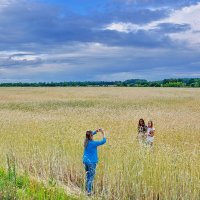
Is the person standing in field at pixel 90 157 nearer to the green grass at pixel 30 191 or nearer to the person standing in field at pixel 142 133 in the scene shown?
the green grass at pixel 30 191

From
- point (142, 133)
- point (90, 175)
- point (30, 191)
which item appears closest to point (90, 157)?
point (90, 175)

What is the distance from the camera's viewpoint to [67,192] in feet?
23.4

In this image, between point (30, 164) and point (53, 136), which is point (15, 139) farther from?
point (30, 164)

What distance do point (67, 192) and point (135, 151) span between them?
1.90 metres

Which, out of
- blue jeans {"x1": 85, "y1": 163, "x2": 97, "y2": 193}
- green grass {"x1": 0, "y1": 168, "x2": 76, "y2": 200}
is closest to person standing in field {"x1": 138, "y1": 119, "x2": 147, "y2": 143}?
blue jeans {"x1": 85, "y1": 163, "x2": 97, "y2": 193}

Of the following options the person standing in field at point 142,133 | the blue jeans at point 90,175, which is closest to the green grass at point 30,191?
the blue jeans at point 90,175

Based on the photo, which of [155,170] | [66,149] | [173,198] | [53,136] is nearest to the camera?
[173,198]

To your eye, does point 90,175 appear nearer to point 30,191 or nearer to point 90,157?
point 90,157

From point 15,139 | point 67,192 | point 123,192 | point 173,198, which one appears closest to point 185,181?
point 173,198

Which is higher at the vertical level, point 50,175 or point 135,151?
point 135,151

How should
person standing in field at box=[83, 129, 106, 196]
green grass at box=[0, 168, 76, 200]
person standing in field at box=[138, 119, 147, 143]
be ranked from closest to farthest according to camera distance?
green grass at box=[0, 168, 76, 200] → person standing in field at box=[83, 129, 106, 196] → person standing in field at box=[138, 119, 147, 143]

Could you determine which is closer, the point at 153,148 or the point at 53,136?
the point at 153,148

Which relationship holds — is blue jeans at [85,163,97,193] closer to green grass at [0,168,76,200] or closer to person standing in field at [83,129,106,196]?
person standing in field at [83,129,106,196]

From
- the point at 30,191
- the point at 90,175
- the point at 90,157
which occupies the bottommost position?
the point at 30,191
